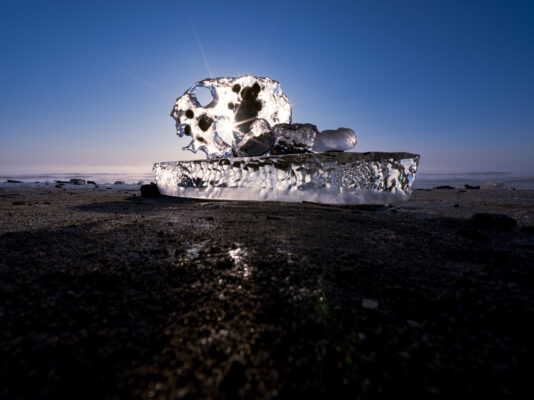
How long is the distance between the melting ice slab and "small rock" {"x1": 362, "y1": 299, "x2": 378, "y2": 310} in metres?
1.53

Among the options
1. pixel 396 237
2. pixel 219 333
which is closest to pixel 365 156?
pixel 396 237

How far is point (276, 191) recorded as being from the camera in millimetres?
2250

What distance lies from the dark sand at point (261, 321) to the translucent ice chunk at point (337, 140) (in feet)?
6.26

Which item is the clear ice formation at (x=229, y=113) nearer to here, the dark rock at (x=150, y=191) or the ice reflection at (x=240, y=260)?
the dark rock at (x=150, y=191)

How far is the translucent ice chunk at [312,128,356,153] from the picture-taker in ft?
8.75

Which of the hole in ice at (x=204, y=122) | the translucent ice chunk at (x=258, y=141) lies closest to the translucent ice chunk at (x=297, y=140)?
the translucent ice chunk at (x=258, y=141)

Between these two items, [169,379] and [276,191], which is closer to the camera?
[169,379]

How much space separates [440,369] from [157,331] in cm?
43

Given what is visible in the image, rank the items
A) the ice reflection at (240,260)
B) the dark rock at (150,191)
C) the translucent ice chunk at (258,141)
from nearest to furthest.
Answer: the ice reflection at (240,260)
the translucent ice chunk at (258,141)
the dark rock at (150,191)

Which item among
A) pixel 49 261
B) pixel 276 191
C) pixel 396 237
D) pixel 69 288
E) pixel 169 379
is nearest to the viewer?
pixel 169 379

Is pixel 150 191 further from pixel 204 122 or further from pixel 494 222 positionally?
pixel 494 222

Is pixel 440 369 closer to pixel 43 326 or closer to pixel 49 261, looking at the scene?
pixel 43 326

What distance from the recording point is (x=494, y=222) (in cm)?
138

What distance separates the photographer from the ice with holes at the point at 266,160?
196 cm
